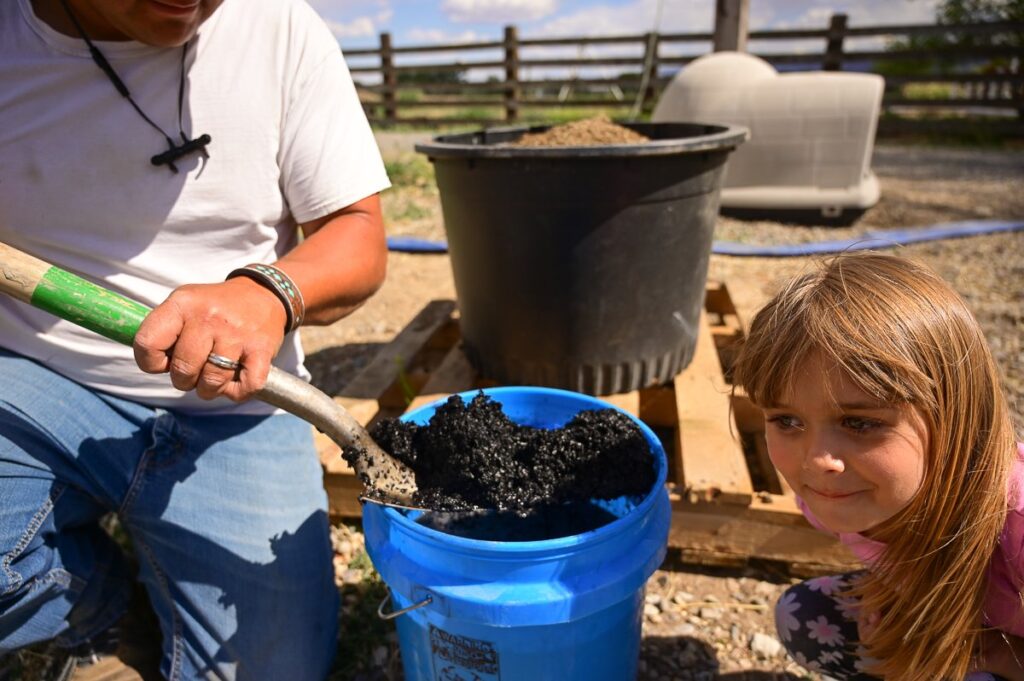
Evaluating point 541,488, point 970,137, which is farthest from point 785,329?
point 970,137

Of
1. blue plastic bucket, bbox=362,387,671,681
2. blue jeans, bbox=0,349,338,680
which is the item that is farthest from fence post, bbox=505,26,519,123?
blue plastic bucket, bbox=362,387,671,681

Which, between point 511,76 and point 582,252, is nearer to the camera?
point 582,252

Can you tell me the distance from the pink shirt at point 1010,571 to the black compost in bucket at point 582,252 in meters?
1.06

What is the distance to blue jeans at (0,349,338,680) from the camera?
4.48 feet

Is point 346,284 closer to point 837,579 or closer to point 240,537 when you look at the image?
point 240,537

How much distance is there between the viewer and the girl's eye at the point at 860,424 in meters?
0.97

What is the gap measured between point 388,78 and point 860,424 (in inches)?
485

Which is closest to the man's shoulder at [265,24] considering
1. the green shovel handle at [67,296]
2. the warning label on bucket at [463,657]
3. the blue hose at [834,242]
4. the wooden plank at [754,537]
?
the green shovel handle at [67,296]

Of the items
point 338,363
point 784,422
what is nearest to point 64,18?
point 784,422

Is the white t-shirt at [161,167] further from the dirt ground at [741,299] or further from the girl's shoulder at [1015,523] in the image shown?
the girl's shoulder at [1015,523]

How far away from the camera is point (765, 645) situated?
157 centimetres

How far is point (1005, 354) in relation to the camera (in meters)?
2.71

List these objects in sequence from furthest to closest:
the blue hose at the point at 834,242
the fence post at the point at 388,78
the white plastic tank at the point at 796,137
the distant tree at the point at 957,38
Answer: the distant tree at the point at 957,38
the fence post at the point at 388,78
the white plastic tank at the point at 796,137
the blue hose at the point at 834,242

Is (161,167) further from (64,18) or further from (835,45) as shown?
(835,45)
